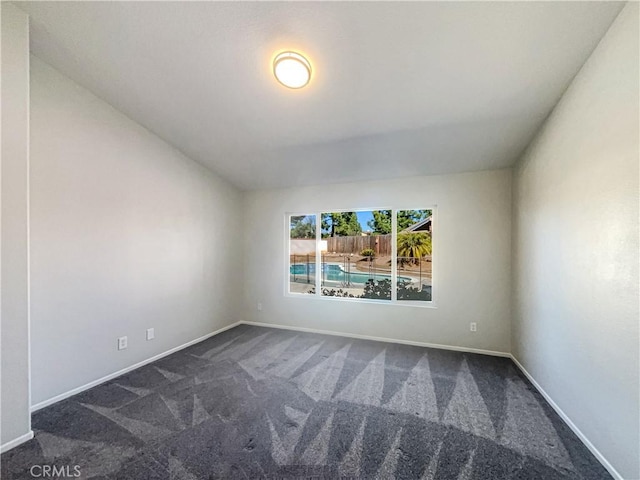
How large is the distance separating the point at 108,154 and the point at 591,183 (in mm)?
4042

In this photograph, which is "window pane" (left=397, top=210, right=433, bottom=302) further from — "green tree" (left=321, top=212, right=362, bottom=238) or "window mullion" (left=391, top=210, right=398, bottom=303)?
"green tree" (left=321, top=212, right=362, bottom=238)

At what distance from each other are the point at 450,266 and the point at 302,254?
222cm

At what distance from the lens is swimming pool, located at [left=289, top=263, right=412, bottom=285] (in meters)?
3.92

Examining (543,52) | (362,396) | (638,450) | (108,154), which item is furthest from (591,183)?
(108,154)

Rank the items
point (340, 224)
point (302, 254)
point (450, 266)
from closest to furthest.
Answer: point (450, 266)
point (340, 224)
point (302, 254)

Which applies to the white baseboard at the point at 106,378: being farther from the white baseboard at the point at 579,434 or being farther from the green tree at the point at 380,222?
the white baseboard at the point at 579,434

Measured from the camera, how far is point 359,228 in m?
4.02

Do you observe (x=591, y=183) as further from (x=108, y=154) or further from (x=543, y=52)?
(x=108, y=154)

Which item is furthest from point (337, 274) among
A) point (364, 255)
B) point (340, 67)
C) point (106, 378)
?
point (106, 378)

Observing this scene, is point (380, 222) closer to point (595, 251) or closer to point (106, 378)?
point (595, 251)

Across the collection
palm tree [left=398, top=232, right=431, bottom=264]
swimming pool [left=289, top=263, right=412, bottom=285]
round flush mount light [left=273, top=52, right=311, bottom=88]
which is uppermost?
round flush mount light [left=273, top=52, right=311, bottom=88]

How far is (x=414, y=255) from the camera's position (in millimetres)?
3707

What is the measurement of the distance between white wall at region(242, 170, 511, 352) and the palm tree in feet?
0.51

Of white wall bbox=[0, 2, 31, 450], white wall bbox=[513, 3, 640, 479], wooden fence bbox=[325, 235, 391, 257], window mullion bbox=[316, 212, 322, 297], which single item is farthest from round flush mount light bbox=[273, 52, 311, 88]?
wooden fence bbox=[325, 235, 391, 257]
